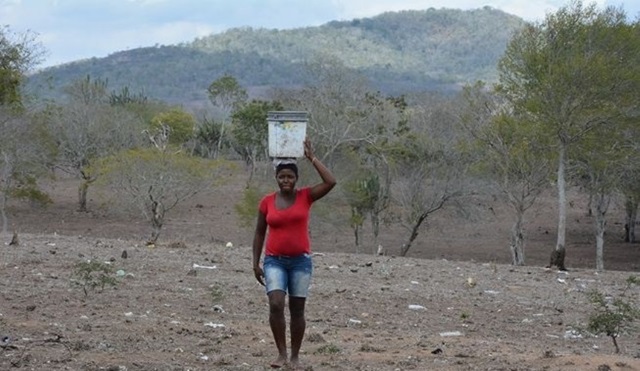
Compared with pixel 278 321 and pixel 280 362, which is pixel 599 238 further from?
pixel 278 321

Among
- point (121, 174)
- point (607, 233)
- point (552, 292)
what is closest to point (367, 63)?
point (607, 233)

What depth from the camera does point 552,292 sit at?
14500 mm

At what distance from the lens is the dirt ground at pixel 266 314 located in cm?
768

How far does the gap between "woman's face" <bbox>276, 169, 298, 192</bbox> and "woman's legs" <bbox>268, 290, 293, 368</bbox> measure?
81 centimetres

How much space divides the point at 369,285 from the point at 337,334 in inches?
175

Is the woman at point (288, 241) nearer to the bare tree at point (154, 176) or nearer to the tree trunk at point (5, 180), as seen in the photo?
the bare tree at point (154, 176)

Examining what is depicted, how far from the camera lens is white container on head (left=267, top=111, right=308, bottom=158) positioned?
7.04 meters

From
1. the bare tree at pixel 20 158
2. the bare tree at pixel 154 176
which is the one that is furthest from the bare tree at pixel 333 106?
the bare tree at pixel 20 158

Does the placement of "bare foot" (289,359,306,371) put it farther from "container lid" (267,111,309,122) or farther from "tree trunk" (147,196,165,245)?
"tree trunk" (147,196,165,245)

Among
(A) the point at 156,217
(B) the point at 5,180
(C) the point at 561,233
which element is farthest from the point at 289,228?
(B) the point at 5,180

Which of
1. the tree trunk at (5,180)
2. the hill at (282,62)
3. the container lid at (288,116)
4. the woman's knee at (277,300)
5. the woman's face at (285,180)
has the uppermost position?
the hill at (282,62)

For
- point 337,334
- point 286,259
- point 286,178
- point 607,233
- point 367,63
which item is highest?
point 367,63

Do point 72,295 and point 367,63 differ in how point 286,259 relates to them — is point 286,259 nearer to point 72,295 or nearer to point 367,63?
point 72,295

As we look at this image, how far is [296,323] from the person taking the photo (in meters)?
7.23
